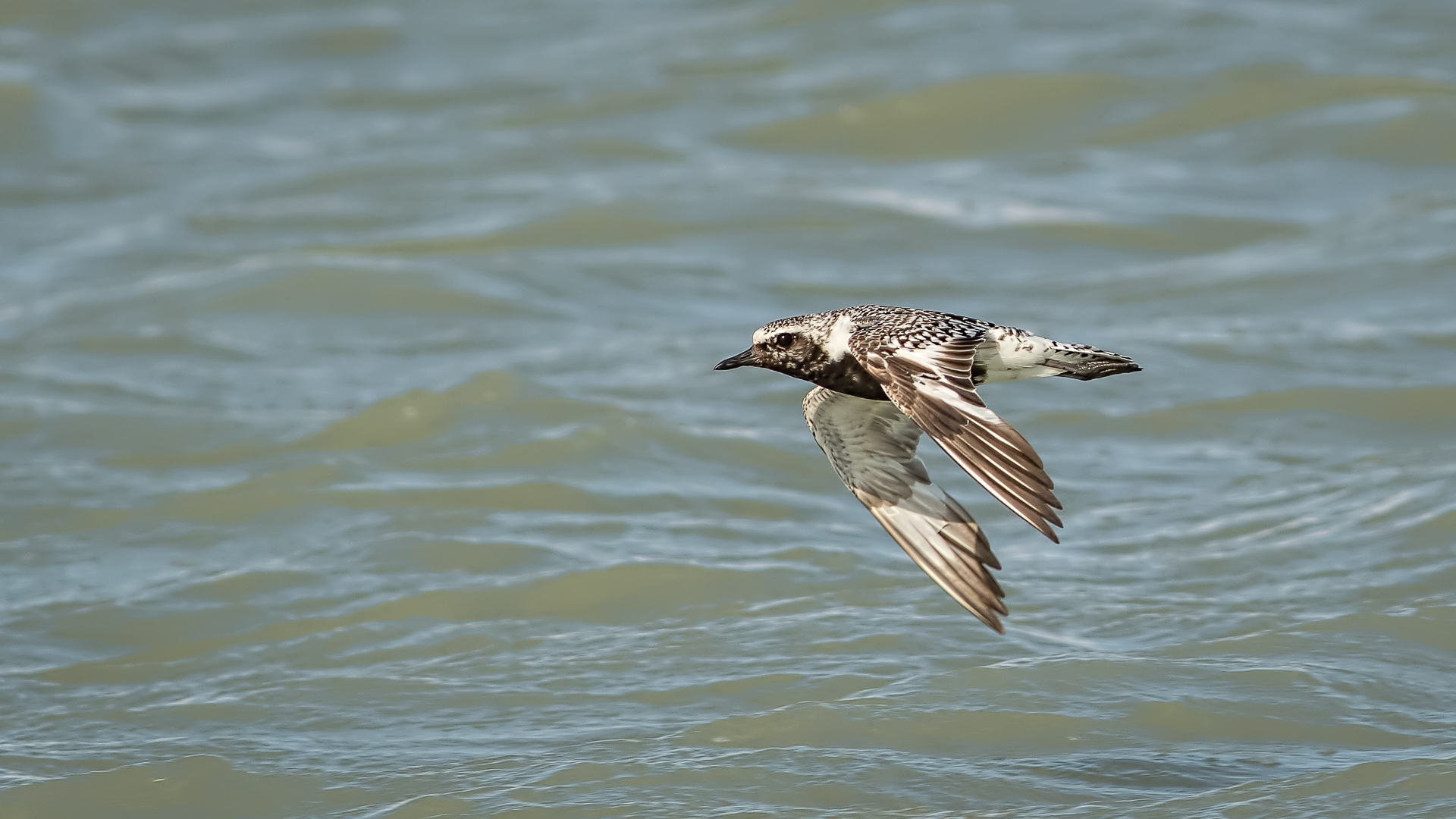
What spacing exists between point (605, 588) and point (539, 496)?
4.53ft

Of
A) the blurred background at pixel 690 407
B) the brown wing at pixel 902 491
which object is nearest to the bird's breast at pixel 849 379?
the brown wing at pixel 902 491

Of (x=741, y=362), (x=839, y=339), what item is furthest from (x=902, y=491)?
(x=741, y=362)

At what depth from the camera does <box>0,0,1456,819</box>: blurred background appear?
7879 mm

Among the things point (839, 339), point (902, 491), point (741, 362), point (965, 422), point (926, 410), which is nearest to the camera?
point (965, 422)

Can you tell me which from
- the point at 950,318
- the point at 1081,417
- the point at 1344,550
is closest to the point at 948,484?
the point at 1081,417

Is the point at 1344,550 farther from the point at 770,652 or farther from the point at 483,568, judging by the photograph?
the point at 483,568

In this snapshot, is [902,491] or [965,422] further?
[902,491]

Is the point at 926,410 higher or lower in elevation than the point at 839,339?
lower

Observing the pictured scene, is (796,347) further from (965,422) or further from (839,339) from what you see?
(965,422)

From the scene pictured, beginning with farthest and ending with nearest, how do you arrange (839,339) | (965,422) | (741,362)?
(741,362), (839,339), (965,422)

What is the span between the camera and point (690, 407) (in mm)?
12117

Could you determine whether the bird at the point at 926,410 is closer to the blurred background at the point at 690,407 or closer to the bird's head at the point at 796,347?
the bird's head at the point at 796,347

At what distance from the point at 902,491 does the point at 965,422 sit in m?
1.28

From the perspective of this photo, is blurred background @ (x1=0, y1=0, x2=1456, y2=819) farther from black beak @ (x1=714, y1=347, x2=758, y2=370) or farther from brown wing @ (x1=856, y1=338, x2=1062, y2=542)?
brown wing @ (x1=856, y1=338, x2=1062, y2=542)
